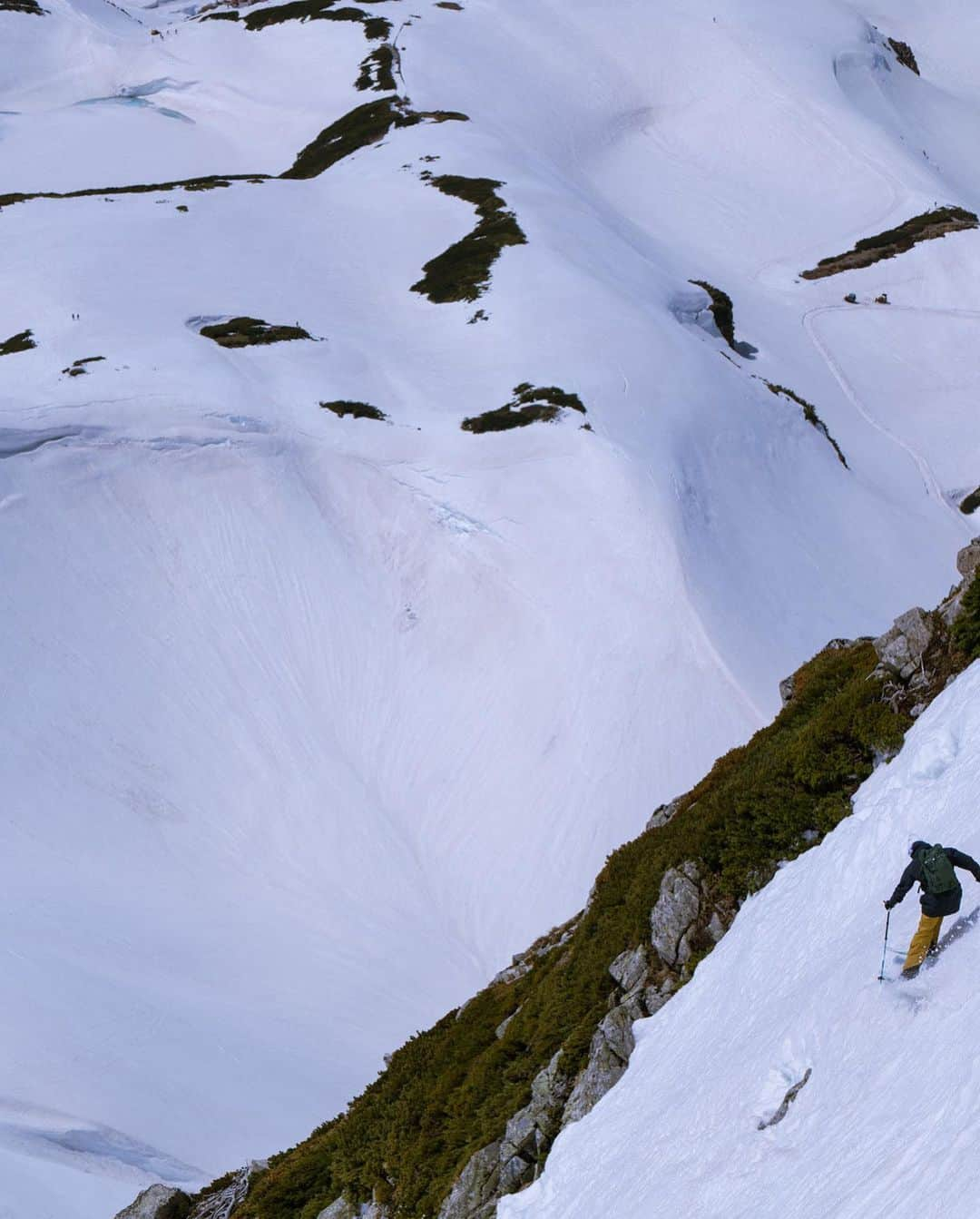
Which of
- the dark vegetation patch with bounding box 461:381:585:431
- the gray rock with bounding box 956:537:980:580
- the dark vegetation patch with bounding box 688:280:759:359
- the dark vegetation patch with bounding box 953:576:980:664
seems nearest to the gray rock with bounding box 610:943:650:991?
the dark vegetation patch with bounding box 953:576:980:664

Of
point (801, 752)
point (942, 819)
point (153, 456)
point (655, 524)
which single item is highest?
point (942, 819)

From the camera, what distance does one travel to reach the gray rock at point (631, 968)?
17.4 m

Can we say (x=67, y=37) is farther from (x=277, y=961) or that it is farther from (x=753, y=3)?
(x=277, y=961)

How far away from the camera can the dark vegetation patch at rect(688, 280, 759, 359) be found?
64062 millimetres

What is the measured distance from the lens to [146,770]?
37.0m

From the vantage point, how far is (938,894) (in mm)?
11078

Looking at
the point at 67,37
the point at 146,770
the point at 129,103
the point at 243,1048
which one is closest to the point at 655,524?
the point at 146,770

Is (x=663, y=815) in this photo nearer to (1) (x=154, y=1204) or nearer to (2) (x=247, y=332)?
(1) (x=154, y=1204)

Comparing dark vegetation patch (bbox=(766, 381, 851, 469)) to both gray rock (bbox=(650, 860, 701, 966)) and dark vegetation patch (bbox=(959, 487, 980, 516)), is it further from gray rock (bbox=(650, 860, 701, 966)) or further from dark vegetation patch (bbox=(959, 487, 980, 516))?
gray rock (bbox=(650, 860, 701, 966))

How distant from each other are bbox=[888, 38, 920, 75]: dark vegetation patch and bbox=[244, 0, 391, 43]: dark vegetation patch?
49.5m

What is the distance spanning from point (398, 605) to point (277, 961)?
46.0 ft

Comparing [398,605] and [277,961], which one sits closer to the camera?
[277,961]

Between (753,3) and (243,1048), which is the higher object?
(753,3)

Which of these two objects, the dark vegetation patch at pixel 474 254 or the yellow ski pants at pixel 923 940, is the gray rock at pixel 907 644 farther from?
the dark vegetation patch at pixel 474 254
